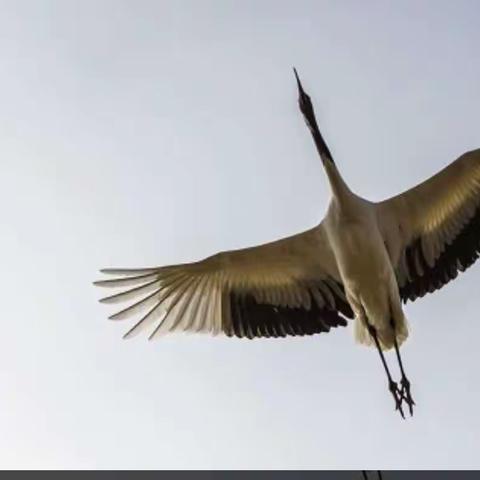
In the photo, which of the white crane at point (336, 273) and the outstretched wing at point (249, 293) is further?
the outstretched wing at point (249, 293)

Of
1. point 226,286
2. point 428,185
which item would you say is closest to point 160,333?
point 226,286

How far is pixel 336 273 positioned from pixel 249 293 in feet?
2.41

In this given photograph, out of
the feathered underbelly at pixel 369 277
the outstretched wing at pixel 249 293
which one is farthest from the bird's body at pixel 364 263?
the outstretched wing at pixel 249 293

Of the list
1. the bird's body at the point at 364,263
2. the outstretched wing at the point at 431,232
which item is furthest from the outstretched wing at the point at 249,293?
the outstretched wing at the point at 431,232

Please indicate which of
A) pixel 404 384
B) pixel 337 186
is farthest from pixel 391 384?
pixel 337 186

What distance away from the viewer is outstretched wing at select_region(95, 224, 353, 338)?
26.3ft

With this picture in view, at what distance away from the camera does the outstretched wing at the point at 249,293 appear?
26.3 ft

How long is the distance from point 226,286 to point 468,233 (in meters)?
1.98

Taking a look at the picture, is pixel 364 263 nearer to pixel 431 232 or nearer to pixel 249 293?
pixel 431 232

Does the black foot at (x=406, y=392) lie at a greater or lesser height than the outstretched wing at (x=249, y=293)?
lesser

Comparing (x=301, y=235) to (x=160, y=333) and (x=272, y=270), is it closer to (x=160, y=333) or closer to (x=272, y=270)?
(x=272, y=270)

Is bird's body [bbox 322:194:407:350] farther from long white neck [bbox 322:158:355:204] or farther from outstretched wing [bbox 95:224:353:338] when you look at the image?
outstretched wing [bbox 95:224:353:338]

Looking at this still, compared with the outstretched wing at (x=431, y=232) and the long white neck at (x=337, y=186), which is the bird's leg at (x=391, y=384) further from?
the long white neck at (x=337, y=186)

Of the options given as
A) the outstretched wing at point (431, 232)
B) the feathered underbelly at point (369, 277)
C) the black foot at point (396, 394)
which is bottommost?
the black foot at point (396, 394)
